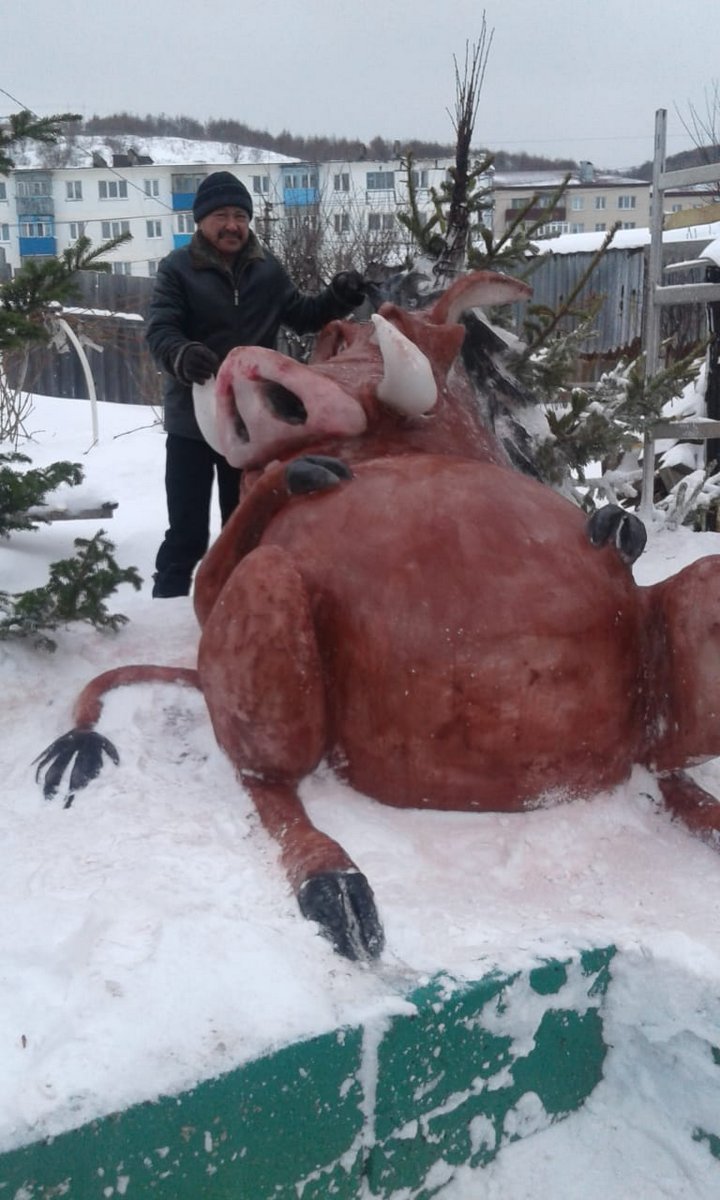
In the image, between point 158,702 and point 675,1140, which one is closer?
point 675,1140

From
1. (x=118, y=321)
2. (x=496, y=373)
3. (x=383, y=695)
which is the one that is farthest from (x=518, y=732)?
(x=118, y=321)

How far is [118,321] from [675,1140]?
14255mm

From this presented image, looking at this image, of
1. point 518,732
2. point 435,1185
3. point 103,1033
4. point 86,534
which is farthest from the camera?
point 86,534

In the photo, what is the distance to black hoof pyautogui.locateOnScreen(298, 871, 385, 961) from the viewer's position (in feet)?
5.62

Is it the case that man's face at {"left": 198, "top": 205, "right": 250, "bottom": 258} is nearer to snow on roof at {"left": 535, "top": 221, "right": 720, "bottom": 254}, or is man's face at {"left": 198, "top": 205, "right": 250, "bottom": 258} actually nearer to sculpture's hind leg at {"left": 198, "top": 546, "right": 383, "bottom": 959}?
sculpture's hind leg at {"left": 198, "top": 546, "right": 383, "bottom": 959}

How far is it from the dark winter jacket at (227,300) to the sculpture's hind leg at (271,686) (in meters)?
1.72

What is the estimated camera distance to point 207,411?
8.62 ft

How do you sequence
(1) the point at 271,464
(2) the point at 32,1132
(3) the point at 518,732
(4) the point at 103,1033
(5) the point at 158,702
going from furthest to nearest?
1. (5) the point at 158,702
2. (1) the point at 271,464
3. (3) the point at 518,732
4. (4) the point at 103,1033
5. (2) the point at 32,1132

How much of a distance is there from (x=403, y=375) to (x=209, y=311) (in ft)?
5.08

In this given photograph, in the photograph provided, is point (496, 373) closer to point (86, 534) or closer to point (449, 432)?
point (449, 432)

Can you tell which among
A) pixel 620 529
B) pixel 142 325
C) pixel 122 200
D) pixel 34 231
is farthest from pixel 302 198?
pixel 34 231

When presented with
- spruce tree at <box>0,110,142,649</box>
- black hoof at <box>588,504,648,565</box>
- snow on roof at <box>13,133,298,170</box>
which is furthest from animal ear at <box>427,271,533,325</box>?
snow on roof at <box>13,133,298,170</box>

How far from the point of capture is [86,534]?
195 inches

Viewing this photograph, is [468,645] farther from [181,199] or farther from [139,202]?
[139,202]
